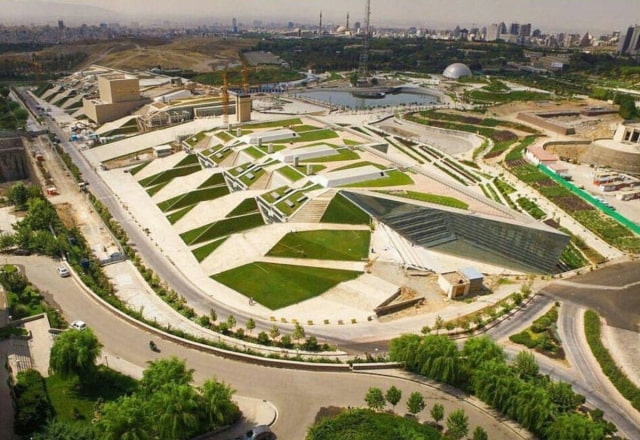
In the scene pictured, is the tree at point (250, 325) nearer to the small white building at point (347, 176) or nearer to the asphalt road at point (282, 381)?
the asphalt road at point (282, 381)

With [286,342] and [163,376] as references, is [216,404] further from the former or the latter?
[286,342]

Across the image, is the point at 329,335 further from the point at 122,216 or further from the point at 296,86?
the point at 296,86

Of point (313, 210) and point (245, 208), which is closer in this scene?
point (313, 210)

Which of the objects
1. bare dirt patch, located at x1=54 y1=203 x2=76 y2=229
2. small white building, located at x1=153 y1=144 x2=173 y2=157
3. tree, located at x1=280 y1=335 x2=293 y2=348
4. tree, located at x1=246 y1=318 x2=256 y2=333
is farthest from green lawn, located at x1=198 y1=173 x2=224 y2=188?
tree, located at x1=280 y1=335 x2=293 y2=348

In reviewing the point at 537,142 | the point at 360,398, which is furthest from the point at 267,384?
the point at 537,142

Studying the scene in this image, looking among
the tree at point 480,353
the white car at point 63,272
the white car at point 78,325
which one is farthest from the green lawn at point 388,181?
the white car at point 78,325

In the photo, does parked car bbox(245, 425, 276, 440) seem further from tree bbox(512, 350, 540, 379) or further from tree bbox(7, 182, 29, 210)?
tree bbox(7, 182, 29, 210)

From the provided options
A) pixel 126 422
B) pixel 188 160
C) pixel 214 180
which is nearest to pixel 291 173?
pixel 214 180
